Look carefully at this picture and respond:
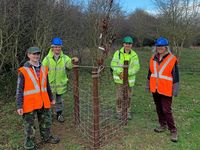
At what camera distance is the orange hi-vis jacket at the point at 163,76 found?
18.1 ft

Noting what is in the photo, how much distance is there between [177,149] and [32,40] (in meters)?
5.98

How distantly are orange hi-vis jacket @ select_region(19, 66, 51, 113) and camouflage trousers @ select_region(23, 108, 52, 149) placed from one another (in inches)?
6.2

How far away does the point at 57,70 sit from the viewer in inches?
243

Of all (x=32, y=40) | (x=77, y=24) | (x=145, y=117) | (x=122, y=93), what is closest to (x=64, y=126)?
(x=122, y=93)

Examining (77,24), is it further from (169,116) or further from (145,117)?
(169,116)

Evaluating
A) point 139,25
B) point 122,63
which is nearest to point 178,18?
point 122,63

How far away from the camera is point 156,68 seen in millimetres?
5703

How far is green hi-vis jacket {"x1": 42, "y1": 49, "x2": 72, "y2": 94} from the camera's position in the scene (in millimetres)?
6121

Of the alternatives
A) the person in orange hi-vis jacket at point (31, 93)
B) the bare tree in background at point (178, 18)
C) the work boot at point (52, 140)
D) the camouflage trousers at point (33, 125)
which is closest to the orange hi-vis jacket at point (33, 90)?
the person in orange hi-vis jacket at point (31, 93)

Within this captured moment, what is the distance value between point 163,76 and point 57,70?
2204mm

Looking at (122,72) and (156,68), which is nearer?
(156,68)

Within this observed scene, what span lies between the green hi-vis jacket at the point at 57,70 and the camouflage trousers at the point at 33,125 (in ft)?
3.54

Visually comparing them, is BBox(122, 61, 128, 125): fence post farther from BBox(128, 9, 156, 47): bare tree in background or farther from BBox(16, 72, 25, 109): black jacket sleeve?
BBox(128, 9, 156, 47): bare tree in background

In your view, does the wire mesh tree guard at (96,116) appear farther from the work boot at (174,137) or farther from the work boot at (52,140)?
the work boot at (174,137)
